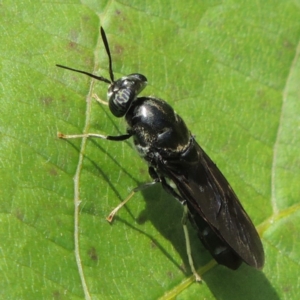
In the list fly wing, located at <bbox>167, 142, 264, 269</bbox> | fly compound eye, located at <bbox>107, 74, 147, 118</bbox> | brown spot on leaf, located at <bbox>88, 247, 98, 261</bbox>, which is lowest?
brown spot on leaf, located at <bbox>88, 247, 98, 261</bbox>

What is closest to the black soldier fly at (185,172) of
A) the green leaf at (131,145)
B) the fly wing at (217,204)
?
the fly wing at (217,204)

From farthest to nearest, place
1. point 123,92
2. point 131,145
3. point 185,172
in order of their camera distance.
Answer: point 131,145, point 185,172, point 123,92

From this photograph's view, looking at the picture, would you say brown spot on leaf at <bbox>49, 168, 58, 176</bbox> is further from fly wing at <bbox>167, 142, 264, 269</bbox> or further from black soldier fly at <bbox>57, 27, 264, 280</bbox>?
fly wing at <bbox>167, 142, 264, 269</bbox>

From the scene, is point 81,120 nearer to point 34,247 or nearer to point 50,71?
point 50,71

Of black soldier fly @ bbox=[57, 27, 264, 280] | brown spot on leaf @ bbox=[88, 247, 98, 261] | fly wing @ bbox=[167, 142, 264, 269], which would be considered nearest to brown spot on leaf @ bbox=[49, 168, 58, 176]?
black soldier fly @ bbox=[57, 27, 264, 280]

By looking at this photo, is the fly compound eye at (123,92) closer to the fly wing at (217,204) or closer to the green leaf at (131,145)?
the green leaf at (131,145)

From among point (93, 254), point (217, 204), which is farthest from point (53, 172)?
point (217, 204)

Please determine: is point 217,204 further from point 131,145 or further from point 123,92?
point 123,92

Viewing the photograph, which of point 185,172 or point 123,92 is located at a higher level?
point 123,92
